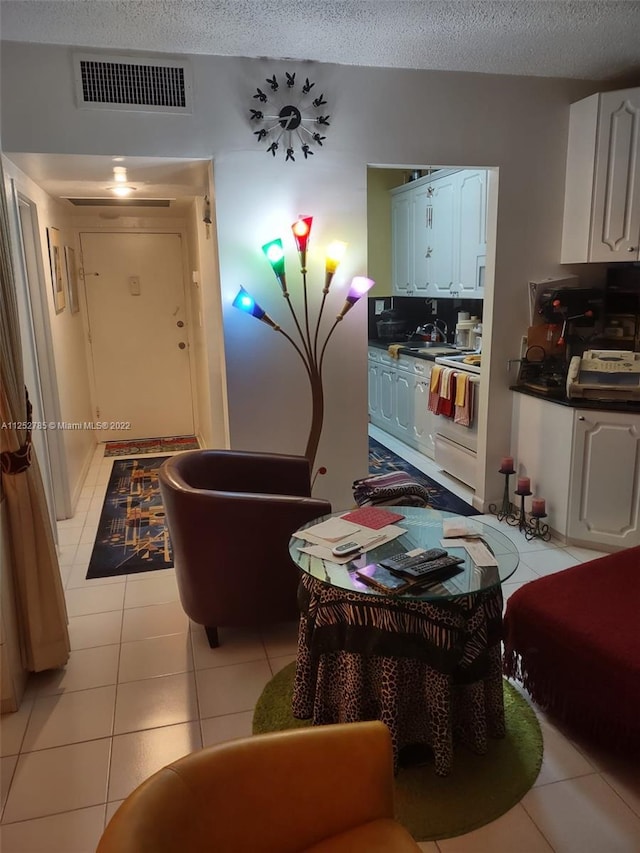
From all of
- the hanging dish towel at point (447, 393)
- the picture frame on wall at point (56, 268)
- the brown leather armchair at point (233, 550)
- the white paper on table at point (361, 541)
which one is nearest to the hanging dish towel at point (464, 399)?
the hanging dish towel at point (447, 393)

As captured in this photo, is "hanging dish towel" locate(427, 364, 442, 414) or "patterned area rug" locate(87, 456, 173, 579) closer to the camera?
"patterned area rug" locate(87, 456, 173, 579)

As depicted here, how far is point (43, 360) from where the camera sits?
11.9ft

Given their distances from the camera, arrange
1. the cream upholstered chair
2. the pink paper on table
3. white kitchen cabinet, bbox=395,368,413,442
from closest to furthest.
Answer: the cream upholstered chair
the pink paper on table
white kitchen cabinet, bbox=395,368,413,442

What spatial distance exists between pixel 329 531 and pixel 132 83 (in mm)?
2324

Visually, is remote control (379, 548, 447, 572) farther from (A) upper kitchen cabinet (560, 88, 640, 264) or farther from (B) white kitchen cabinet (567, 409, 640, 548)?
(A) upper kitchen cabinet (560, 88, 640, 264)

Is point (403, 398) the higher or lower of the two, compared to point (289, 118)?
lower

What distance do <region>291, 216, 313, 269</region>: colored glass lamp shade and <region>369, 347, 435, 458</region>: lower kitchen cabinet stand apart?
6.53 feet

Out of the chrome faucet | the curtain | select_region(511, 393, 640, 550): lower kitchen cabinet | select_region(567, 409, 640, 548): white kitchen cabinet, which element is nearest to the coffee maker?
select_region(511, 393, 640, 550): lower kitchen cabinet

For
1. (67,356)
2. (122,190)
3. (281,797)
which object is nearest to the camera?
(281,797)

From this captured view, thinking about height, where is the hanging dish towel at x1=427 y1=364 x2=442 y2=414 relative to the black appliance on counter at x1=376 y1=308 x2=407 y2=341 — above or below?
below

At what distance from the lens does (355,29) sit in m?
2.65

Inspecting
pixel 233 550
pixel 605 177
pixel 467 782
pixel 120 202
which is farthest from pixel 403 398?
pixel 467 782

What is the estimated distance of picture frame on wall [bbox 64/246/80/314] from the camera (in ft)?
16.0

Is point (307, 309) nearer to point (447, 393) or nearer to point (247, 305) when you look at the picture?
point (247, 305)
